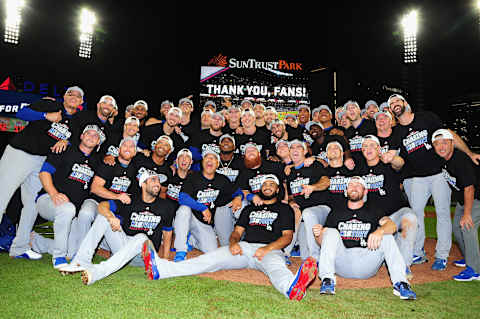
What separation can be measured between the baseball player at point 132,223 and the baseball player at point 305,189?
82.8 inches

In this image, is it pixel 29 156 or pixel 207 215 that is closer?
pixel 29 156

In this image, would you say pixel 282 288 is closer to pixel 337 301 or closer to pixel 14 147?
pixel 337 301

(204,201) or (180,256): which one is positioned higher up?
(204,201)

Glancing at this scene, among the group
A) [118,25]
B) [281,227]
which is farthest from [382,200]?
[118,25]

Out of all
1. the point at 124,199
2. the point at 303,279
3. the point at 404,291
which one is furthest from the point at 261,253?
the point at 124,199

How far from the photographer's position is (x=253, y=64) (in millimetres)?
16438

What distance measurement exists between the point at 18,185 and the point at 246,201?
3.88 metres

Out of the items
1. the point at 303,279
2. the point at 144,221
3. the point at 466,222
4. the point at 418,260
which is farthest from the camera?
the point at 418,260

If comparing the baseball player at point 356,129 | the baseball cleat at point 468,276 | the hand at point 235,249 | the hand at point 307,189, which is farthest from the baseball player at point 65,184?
the baseball cleat at point 468,276

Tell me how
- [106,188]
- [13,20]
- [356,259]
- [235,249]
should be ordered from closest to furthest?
[356,259], [235,249], [106,188], [13,20]

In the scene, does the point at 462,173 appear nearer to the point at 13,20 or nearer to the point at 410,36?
the point at 410,36

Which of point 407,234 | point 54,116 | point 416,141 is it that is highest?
point 54,116

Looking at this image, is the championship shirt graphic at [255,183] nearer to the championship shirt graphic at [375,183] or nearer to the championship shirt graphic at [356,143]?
the championship shirt graphic at [375,183]

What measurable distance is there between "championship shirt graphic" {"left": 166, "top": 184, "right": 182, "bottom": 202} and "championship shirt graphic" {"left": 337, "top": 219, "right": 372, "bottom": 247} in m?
3.12
